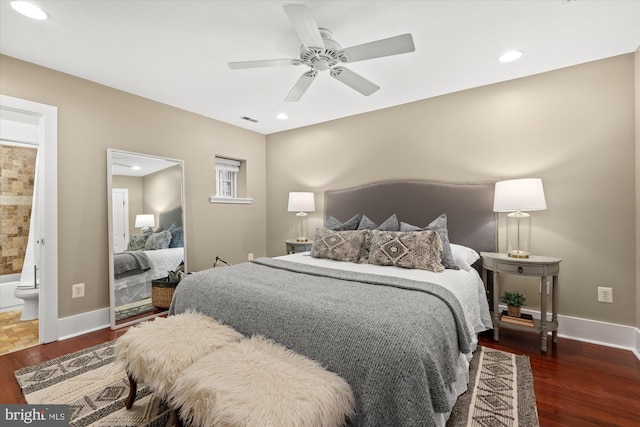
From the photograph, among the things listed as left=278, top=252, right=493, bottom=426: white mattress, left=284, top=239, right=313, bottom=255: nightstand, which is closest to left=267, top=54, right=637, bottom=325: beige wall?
left=278, top=252, right=493, bottom=426: white mattress

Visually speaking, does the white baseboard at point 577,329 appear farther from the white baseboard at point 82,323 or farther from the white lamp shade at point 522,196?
the white lamp shade at point 522,196

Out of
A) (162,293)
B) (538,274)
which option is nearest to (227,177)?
(162,293)

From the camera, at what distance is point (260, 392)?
1.09m

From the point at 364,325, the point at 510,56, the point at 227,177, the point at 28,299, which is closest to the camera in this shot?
the point at 364,325

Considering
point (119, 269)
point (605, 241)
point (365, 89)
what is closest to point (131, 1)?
point (365, 89)

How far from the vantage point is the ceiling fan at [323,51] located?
158cm

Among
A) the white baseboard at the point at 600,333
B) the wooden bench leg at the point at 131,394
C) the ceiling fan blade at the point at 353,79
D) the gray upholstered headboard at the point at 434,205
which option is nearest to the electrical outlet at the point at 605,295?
the white baseboard at the point at 600,333

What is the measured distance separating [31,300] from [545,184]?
18.2 ft

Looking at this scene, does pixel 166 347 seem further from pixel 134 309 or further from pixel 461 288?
pixel 134 309

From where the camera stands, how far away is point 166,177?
138 inches

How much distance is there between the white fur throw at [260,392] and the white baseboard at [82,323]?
7.36 feet

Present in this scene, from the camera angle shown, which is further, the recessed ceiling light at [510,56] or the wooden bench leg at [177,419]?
the recessed ceiling light at [510,56]

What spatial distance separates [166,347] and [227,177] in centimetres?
343

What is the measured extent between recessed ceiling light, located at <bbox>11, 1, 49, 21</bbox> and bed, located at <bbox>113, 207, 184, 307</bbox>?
80.1 inches
